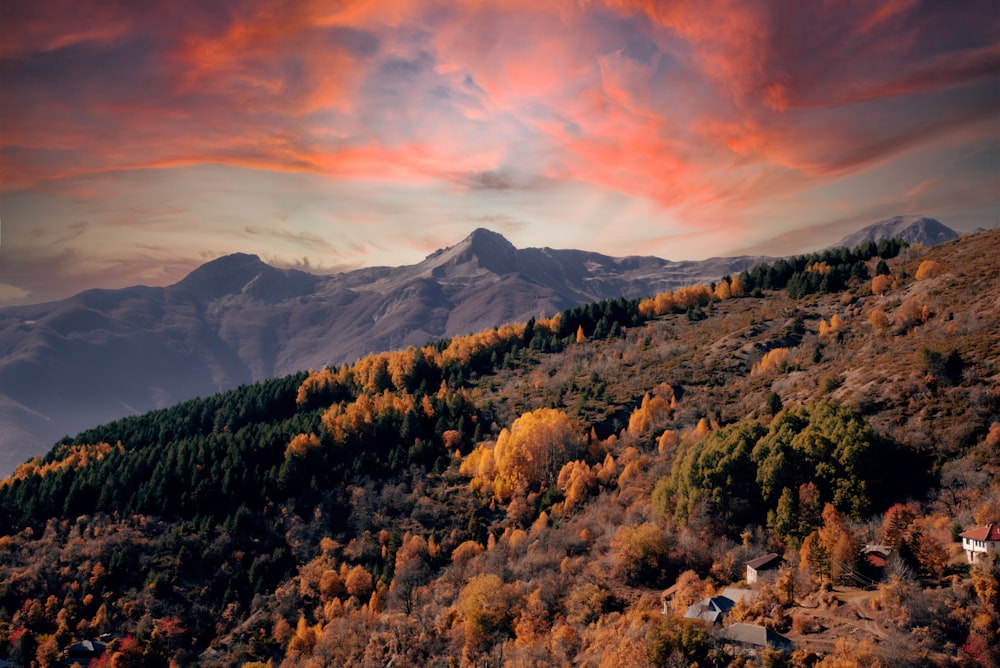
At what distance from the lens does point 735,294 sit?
189000 mm

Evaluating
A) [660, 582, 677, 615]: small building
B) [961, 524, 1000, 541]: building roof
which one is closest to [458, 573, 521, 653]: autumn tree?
[660, 582, 677, 615]: small building

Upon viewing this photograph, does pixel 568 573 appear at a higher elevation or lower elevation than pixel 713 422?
lower

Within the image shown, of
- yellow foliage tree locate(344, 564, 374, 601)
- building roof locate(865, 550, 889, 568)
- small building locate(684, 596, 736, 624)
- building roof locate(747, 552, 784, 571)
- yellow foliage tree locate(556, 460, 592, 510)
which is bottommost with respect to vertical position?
yellow foliage tree locate(344, 564, 374, 601)

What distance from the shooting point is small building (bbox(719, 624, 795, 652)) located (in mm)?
45812

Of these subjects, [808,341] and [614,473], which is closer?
[614,473]

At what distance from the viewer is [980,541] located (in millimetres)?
50406

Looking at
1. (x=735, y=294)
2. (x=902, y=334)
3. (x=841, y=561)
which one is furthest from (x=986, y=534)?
(x=735, y=294)

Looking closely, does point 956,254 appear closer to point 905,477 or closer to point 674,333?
point 674,333

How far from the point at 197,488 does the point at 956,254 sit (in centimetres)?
16848

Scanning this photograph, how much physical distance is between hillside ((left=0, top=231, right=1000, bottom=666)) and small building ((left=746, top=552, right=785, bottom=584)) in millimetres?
3409

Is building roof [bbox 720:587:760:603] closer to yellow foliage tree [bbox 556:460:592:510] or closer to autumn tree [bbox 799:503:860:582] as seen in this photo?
autumn tree [bbox 799:503:860:582]

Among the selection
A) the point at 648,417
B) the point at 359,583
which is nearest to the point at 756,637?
the point at 359,583

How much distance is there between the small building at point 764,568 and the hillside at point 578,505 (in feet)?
11.2

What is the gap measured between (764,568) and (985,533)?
62.2ft
